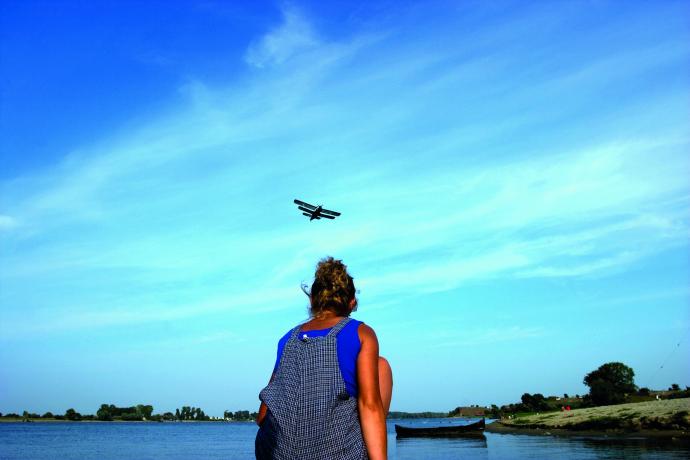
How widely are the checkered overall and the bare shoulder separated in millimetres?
98

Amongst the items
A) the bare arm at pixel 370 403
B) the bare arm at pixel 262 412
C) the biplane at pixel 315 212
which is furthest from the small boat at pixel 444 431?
the bare arm at pixel 370 403

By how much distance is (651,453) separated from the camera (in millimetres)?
23547

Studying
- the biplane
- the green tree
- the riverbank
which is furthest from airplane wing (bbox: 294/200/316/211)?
the green tree

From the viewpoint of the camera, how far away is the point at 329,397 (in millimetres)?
2537

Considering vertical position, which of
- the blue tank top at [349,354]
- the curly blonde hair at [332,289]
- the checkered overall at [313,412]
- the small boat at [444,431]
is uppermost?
the curly blonde hair at [332,289]

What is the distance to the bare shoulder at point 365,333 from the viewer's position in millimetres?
2666

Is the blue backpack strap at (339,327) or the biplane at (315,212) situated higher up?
the biplane at (315,212)

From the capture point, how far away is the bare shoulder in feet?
8.75

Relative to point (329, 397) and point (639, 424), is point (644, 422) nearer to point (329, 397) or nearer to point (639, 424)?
point (639, 424)

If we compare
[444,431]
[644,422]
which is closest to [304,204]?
[644,422]

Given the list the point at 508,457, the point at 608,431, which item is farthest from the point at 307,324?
the point at 608,431

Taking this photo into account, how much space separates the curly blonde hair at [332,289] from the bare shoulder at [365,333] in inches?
8.5

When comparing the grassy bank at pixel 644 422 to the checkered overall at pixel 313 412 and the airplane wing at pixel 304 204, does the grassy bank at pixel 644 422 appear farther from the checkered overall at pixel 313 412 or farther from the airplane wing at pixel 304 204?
the checkered overall at pixel 313 412

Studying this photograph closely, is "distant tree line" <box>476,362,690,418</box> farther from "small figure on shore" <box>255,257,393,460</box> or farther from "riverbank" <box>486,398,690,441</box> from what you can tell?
"small figure on shore" <box>255,257,393,460</box>
